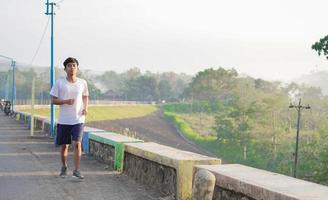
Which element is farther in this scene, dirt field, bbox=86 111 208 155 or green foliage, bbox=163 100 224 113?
green foliage, bbox=163 100 224 113

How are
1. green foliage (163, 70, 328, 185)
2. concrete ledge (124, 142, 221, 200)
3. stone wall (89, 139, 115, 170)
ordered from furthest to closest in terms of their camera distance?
green foliage (163, 70, 328, 185), stone wall (89, 139, 115, 170), concrete ledge (124, 142, 221, 200)

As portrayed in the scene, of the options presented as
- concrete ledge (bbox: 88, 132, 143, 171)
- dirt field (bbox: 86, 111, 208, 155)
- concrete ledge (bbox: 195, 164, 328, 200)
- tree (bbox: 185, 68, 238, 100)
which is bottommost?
dirt field (bbox: 86, 111, 208, 155)

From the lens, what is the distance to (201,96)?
119 m

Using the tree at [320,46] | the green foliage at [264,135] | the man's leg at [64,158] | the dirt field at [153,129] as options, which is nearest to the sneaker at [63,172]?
the man's leg at [64,158]

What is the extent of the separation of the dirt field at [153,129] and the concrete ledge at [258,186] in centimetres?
5969

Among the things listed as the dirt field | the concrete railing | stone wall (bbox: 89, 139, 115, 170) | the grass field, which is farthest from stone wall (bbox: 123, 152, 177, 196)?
the grass field

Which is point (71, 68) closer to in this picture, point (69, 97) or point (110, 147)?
point (69, 97)

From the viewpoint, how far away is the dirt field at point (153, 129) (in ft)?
→ 223

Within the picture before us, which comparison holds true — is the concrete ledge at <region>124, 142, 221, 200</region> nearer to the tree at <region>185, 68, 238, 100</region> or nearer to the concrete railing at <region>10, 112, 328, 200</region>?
the concrete railing at <region>10, 112, 328, 200</region>

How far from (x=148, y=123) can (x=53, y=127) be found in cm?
6781

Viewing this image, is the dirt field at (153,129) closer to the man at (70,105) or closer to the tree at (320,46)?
the tree at (320,46)

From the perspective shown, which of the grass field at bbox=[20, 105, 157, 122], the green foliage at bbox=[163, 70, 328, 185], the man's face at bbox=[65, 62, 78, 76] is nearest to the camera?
the man's face at bbox=[65, 62, 78, 76]

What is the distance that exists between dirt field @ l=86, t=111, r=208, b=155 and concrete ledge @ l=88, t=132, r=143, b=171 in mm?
54462

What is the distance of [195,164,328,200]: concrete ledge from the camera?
3.78m
